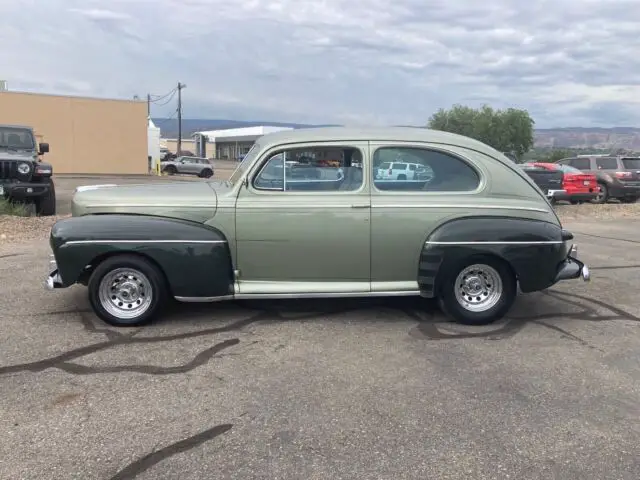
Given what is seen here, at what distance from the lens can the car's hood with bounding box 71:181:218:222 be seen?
530 cm

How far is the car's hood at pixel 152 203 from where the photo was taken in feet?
17.4

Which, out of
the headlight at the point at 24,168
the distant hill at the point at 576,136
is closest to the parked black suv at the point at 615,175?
the headlight at the point at 24,168

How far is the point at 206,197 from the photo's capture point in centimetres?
539

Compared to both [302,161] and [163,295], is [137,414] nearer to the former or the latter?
[163,295]

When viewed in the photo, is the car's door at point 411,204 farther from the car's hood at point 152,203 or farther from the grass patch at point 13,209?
the grass patch at point 13,209

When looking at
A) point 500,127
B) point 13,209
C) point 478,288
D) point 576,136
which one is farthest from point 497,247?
point 500,127

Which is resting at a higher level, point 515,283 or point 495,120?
point 495,120

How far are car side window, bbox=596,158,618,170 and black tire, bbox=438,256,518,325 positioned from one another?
1583 cm

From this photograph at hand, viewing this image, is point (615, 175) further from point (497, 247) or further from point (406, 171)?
point (406, 171)

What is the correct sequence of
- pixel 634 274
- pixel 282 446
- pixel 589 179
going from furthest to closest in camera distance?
pixel 589 179 < pixel 634 274 < pixel 282 446

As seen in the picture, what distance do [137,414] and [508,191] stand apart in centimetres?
379

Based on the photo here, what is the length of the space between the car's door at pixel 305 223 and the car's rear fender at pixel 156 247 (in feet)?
0.76

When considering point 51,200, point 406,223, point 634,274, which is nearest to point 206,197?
point 406,223

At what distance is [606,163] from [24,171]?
16.9 m
